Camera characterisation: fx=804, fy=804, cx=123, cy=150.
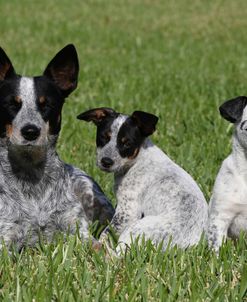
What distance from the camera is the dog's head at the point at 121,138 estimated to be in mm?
7594

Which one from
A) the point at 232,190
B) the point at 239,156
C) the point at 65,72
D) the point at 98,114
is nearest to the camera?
the point at 232,190

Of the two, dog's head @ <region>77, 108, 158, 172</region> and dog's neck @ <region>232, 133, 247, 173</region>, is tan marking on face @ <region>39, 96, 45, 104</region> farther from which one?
dog's neck @ <region>232, 133, 247, 173</region>

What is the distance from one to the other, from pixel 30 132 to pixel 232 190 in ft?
5.99

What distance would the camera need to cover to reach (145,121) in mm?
7598

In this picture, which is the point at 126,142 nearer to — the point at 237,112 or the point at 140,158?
the point at 140,158

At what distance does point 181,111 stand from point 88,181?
17.0ft

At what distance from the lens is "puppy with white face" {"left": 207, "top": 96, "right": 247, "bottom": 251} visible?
698 cm

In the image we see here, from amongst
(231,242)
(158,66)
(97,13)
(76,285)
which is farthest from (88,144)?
(97,13)

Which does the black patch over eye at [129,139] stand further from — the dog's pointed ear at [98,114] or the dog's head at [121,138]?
the dog's pointed ear at [98,114]

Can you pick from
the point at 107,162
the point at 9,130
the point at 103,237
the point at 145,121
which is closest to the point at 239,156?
the point at 145,121

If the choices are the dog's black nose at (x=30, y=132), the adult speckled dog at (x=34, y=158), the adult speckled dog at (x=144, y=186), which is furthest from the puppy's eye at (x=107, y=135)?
the dog's black nose at (x=30, y=132)

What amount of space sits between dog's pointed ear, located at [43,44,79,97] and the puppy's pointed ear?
689 millimetres

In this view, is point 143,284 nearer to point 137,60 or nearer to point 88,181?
point 88,181

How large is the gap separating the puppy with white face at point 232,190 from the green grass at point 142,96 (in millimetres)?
202
